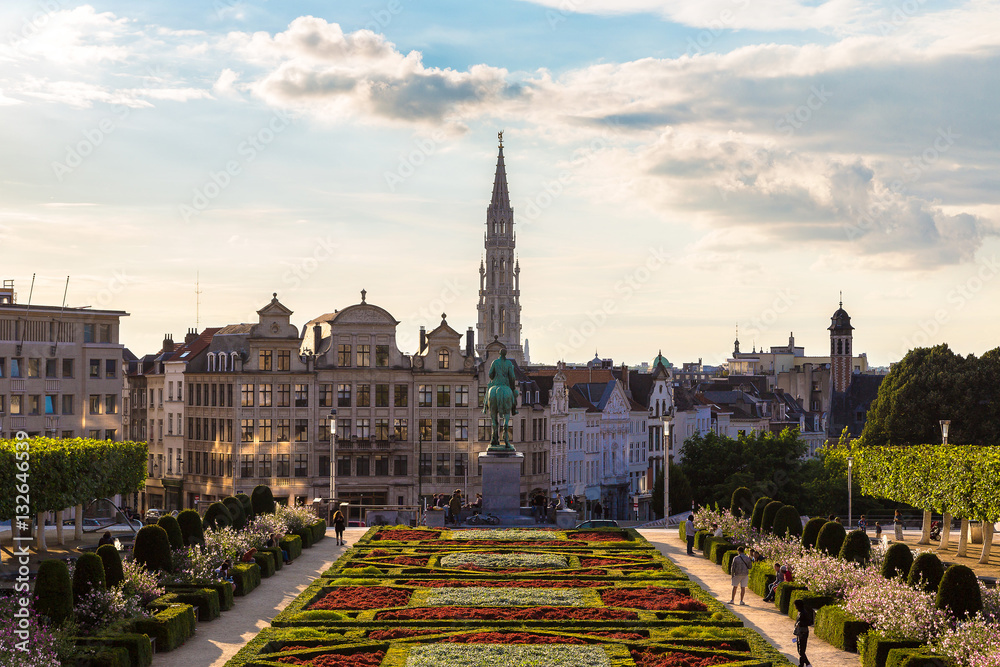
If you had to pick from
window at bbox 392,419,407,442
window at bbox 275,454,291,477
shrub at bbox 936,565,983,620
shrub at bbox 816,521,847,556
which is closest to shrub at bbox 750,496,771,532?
shrub at bbox 816,521,847,556

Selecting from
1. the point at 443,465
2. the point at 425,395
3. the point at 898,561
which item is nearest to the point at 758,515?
the point at 898,561

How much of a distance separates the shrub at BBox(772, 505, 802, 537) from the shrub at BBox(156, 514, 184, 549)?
66.9ft

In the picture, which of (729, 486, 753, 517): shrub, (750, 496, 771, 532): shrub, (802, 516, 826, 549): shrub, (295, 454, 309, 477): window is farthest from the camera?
(295, 454, 309, 477): window

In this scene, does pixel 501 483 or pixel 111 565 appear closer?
pixel 111 565

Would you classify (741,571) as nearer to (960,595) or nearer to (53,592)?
(960,595)

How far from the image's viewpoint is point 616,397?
116500 millimetres

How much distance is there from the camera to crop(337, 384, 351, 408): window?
94938 mm

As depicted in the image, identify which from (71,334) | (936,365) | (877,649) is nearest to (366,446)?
(71,334)

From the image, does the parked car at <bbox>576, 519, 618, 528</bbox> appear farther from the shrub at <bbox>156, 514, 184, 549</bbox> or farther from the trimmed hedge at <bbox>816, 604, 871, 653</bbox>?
the trimmed hedge at <bbox>816, 604, 871, 653</bbox>

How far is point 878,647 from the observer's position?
27.7 metres

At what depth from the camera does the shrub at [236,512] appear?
46.9m

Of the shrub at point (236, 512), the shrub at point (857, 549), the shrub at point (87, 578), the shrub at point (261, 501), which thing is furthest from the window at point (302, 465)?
the shrub at point (87, 578)

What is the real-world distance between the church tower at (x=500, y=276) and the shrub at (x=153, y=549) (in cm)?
12697

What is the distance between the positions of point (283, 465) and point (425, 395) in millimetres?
11617
